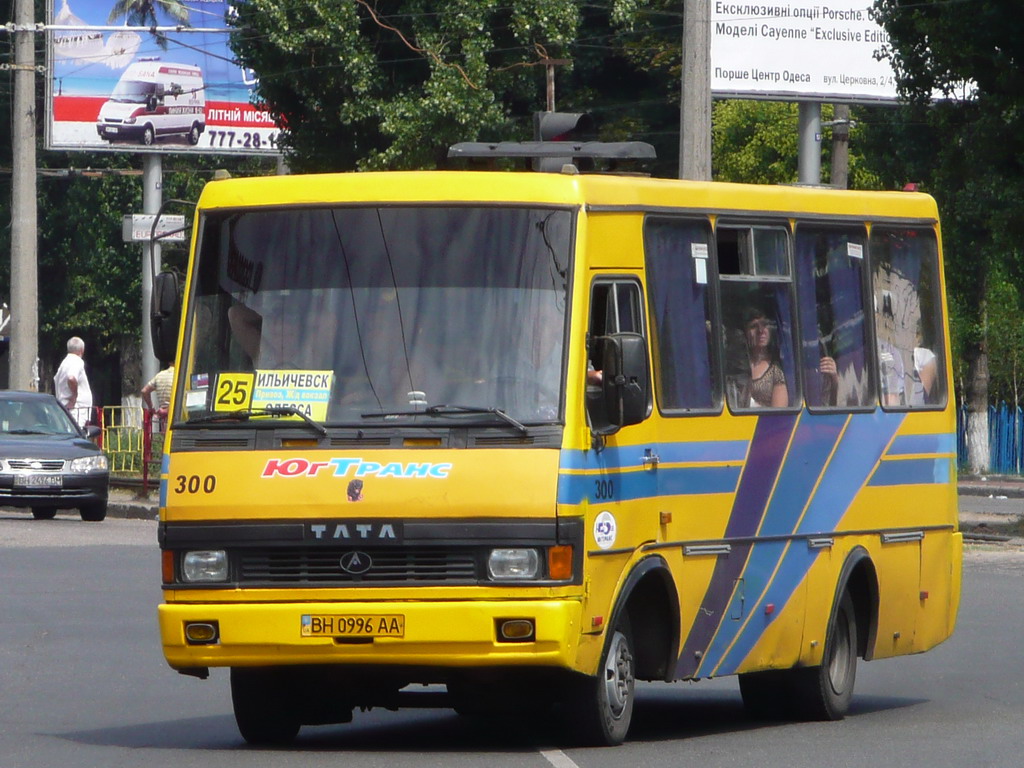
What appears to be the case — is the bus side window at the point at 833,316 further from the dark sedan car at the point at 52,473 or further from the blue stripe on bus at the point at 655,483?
the dark sedan car at the point at 52,473

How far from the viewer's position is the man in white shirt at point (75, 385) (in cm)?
3069

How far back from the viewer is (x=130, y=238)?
35781 mm

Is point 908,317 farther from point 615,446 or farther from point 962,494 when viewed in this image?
point 962,494

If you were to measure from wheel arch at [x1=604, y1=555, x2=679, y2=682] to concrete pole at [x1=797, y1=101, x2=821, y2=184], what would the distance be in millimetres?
20991

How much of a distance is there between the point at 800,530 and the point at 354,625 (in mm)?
2896

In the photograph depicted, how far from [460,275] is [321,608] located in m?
1.53

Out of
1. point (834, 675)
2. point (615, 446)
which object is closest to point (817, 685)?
point (834, 675)

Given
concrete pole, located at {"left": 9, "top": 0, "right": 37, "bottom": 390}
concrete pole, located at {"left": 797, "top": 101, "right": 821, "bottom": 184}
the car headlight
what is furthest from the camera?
concrete pole, located at {"left": 9, "top": 0, "right": 37, "bottom": 390}

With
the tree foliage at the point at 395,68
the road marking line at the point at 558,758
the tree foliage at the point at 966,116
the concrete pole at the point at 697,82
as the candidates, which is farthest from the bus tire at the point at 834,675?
the tree foliage at the point at 395,68

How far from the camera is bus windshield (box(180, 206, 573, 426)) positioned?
31.3 feet

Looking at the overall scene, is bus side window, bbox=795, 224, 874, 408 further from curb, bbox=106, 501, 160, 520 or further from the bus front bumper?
curb, bbox=106, 501, 160, 520

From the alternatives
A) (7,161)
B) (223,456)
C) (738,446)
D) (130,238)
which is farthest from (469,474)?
(7,161)

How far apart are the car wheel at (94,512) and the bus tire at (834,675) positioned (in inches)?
652

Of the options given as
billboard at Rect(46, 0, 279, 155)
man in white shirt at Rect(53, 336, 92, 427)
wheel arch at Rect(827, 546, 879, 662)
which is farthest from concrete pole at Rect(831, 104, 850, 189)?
billboard at Rect(46, 0, 279, 155)
